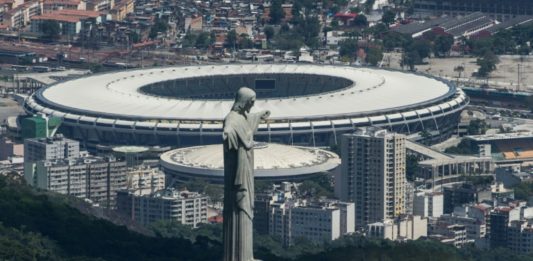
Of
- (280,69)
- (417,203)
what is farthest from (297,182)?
(280,69)

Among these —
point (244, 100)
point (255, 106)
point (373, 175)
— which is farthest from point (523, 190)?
point (244, 100)

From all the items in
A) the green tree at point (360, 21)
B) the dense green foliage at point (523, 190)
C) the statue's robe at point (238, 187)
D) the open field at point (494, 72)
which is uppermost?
the statue's robe at point (238, 187)

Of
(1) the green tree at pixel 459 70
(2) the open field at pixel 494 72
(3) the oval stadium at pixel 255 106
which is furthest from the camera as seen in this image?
(1) the green tree at pixel 459 70

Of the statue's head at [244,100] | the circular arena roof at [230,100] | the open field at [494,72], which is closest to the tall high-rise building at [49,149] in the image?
the circular arena roof at [230,100]

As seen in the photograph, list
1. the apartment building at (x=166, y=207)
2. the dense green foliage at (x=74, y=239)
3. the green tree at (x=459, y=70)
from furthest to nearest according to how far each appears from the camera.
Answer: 1. the green tree at (x=459, y=70)
2. the apartment building at (x=166, y=207)
3. the dense green foliage at (x=74, y=239)

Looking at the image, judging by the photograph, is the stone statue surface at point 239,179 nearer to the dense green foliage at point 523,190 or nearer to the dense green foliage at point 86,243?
the dense green foliage at point 86,243

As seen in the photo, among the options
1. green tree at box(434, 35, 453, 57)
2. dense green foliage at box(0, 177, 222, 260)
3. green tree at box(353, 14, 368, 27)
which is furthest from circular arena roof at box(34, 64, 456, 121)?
dense green foliage at box(0, 177, 222, 260)

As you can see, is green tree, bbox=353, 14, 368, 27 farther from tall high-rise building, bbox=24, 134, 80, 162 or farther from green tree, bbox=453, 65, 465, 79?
tall high-rise building, bbox=24, 134, 80, 162

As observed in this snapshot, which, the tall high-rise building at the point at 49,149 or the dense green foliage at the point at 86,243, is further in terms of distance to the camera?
the tall high-rise building at the point at 49,149
